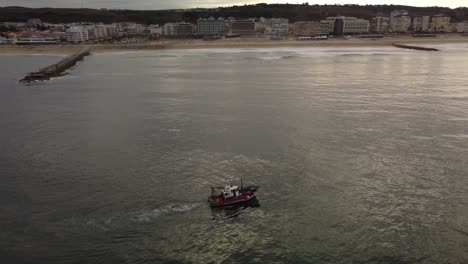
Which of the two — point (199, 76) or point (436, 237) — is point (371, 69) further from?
point (436, 237)

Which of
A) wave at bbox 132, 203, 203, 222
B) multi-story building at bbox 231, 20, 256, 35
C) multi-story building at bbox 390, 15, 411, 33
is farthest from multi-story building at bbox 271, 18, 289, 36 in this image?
wave at bbox 132, 203, 203, 222

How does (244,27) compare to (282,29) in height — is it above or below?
above

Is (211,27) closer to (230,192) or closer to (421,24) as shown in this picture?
(421,24)

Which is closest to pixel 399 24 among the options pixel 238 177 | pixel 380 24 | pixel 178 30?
pixel 380 24

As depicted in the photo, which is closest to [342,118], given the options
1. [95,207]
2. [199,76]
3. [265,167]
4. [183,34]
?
[265,167]

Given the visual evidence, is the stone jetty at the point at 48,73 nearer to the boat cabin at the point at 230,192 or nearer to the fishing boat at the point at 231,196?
the fishing boat at the point at 231,196

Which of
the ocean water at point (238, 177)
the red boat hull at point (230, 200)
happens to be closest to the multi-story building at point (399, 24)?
the ocean water at point (238, 177)
